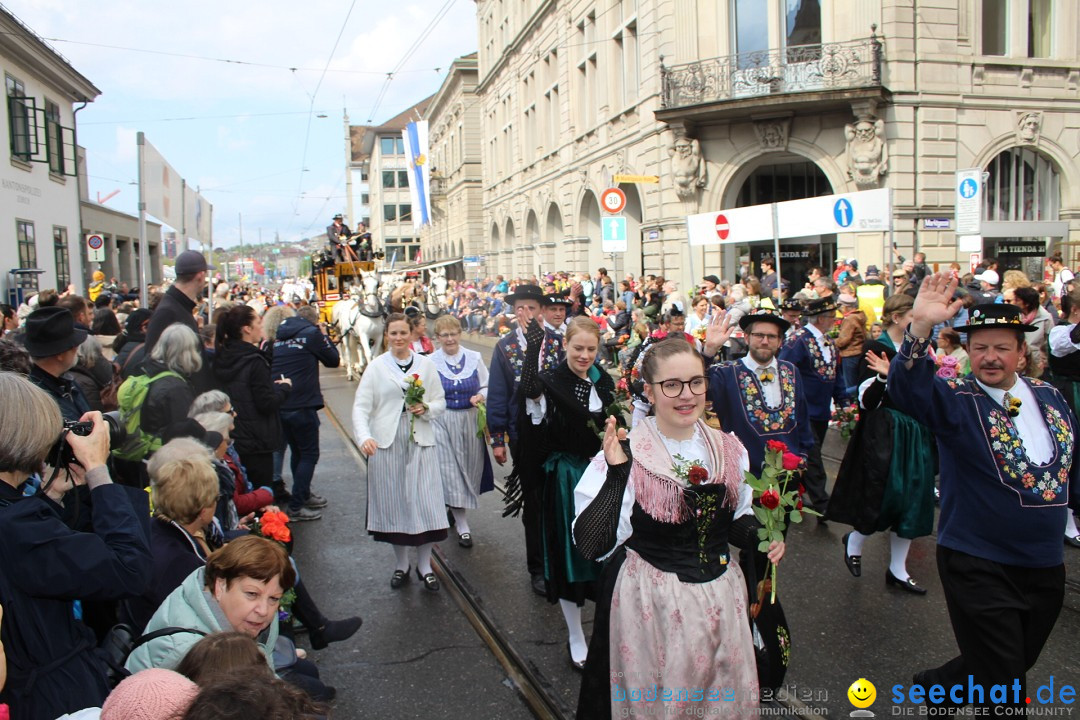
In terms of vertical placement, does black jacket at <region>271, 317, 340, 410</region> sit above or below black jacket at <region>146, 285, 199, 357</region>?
below

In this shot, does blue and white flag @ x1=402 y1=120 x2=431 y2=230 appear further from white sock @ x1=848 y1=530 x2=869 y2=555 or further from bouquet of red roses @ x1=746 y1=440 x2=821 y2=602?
bouquet of red roses @ x1=746 y1=440 x2=821 y2=602

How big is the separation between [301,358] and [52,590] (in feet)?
19.3

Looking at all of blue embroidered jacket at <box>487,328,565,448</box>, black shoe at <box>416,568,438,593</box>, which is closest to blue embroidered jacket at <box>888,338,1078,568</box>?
blue embroidered jacket at <box>487,328,565,448</box>

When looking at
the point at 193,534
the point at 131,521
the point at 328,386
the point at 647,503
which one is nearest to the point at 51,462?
the point at 131,521

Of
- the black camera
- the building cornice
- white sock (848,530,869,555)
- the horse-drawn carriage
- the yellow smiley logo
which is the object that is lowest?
the yellow smiley logo

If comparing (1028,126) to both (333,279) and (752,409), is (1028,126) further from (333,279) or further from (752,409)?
(752,409)

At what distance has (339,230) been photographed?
24125 millimetres

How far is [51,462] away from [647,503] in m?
2.01

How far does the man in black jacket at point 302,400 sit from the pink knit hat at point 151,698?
6.08 meters

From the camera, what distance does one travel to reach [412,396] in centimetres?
593

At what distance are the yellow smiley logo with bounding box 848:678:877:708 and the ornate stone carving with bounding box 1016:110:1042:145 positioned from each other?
20.5 metres

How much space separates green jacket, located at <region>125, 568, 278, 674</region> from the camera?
2.65m

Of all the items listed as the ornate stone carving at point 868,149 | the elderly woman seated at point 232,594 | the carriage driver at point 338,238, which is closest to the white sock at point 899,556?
the elderly woman seated at point 232,594

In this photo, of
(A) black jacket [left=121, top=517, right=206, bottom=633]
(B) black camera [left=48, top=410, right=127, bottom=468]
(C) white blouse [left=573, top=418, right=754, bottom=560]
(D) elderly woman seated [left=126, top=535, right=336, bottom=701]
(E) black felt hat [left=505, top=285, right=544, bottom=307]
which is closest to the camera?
(B) black camera [left=48, top=410, right=127, bottom=468]
